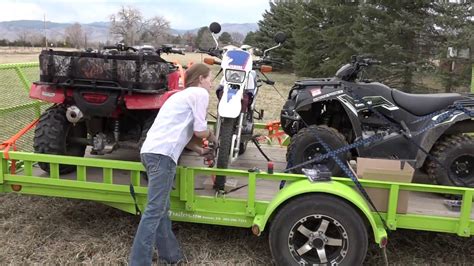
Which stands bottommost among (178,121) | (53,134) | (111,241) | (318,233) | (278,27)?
(111,241)

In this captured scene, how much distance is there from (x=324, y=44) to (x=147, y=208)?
20.5 m

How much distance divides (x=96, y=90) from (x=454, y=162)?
332cm

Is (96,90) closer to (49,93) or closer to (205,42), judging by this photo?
(49,93)

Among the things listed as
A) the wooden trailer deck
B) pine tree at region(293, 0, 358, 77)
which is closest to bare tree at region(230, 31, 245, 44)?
the wooden trailer deck

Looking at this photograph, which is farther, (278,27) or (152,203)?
(278,27)

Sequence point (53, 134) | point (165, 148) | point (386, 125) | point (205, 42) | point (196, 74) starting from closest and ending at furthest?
point (165, 148)
point (196, 74)
point (53, 134)
point (386, 125)
point (205, 42)

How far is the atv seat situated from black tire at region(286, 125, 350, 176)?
70 centimetres

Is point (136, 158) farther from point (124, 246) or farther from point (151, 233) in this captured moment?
point (151, 233)

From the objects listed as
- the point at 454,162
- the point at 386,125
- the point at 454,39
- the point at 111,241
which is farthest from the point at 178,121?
the point at 454,39

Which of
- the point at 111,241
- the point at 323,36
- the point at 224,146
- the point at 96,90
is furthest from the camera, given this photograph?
the point at 323,36

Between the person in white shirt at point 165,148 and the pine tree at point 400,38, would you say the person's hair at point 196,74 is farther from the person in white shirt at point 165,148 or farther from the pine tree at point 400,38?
the pine tree at point 400,38

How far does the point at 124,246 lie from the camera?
423 centimetres

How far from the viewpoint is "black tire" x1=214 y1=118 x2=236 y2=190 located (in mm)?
4137

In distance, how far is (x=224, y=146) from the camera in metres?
4.16
